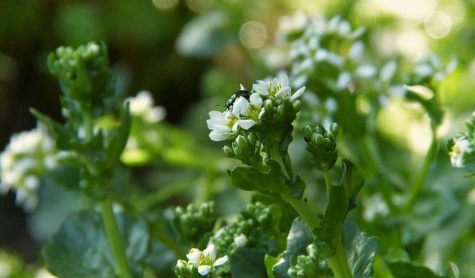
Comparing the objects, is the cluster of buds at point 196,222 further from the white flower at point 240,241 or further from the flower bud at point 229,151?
the flower bud at point 229,151

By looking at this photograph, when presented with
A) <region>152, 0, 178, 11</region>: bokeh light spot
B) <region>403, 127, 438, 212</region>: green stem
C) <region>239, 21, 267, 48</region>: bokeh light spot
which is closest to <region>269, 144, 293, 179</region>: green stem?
<region>403, 127, 438, 212</region>: green stem

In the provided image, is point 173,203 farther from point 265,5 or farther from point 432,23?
point 432,23

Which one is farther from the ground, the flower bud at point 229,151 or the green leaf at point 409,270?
the flower bud at point 229,151

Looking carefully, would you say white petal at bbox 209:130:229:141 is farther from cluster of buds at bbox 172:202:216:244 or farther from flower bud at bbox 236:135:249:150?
cluster of buds at bbox 172:202:216:244

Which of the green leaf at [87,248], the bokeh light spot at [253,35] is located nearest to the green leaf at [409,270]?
the green leaf at [87,248]

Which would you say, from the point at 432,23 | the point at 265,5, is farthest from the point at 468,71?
the point at 265,5

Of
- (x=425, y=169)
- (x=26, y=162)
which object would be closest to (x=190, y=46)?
(x=26, y=162)
